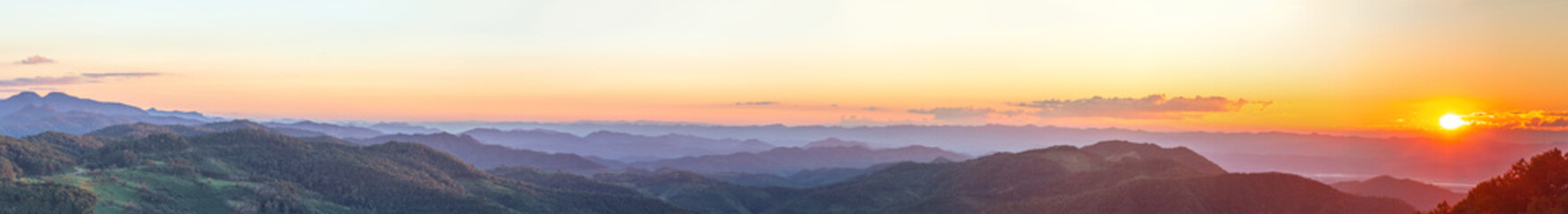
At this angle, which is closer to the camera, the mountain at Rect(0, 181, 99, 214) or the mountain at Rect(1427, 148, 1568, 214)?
the mountain at Rect(1427, 148, 1568, 214)

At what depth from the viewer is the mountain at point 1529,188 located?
42312mm

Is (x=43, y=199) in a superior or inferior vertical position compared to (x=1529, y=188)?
inferior

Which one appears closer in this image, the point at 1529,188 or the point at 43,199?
Answer: the point at 1529,188

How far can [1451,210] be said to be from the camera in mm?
46438

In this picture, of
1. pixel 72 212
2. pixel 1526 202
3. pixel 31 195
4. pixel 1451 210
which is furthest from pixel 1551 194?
pixel 31 195

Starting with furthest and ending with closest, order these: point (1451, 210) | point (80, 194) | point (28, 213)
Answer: point (80, 194) → point (28, 213) → point (1451, 210)

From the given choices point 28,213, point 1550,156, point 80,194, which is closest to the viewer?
Result: point 1550,156

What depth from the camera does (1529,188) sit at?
4338 cm

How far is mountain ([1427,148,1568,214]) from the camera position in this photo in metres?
42.3

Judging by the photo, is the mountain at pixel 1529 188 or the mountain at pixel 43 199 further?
the mountain at pixel 43 199

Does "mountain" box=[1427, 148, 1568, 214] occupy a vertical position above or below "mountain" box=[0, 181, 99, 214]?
above

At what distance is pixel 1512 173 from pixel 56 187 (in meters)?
236

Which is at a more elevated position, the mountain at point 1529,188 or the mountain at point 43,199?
the mountain at point 1529,188

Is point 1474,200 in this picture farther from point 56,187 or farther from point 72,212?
point 56,187
